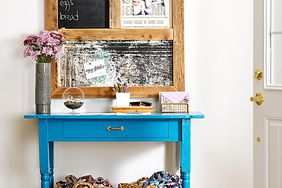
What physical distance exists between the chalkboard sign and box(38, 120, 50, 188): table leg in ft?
2.53

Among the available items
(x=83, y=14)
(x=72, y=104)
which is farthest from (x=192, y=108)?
(x=83, y=14)

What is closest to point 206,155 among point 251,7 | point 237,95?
point 237,95

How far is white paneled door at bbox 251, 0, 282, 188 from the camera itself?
162 inches

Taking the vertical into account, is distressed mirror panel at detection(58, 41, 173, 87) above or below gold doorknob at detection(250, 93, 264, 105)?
above

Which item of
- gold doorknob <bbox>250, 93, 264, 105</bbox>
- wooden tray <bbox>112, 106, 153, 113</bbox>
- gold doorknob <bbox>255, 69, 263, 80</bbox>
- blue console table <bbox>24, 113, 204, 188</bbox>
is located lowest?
blue console table <bbox>24, 113, 204, 188</bbox>

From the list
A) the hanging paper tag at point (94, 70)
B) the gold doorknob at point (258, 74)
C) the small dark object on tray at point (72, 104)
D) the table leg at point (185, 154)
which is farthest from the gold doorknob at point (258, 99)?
the small dark object on tray at point (72, 104)

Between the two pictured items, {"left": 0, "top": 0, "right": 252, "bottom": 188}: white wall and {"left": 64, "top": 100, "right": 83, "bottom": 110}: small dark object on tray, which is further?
{"left": 0, "top": 0, "right": 252, "bottom": 188}: white wall

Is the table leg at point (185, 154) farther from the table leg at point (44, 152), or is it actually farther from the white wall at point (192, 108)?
the table leg at point (44, 152)

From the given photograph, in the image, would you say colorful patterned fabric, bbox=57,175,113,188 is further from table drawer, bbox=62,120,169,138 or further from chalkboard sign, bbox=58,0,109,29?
chalkboard sign, bbox=58,0,109,29

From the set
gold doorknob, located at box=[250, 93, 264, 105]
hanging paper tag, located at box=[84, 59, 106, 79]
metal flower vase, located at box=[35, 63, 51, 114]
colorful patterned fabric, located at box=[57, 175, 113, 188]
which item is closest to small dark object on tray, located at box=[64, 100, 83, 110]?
metal flower vase, located at box=[35, 63, 51, 114]

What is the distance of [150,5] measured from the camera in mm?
4316

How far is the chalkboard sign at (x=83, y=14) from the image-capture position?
14.2ft

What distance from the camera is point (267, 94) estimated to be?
4.21m

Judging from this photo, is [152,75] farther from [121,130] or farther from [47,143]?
[47,143]
